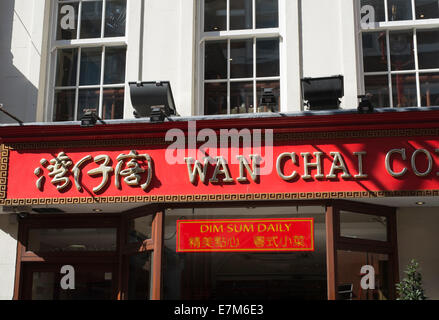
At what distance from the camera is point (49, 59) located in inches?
417

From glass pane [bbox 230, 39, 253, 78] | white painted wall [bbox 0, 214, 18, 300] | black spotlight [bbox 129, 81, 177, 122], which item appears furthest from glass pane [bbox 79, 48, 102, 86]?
white painted wall [bbox 0, 214, 18, 300]

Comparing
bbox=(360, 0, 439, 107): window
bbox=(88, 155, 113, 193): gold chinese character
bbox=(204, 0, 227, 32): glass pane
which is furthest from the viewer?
bbox=(204, 0, 227, 32): glass pane

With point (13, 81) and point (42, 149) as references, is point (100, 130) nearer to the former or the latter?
point (42, 149)

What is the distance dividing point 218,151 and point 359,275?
2593mm

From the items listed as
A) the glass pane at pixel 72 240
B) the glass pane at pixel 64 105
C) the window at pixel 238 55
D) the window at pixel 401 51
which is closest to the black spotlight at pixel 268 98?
the window at pixel 238 55

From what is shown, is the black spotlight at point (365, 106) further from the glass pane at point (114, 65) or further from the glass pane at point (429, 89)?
the glass pane at point (114, 65)

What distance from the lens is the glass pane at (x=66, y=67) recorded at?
10.5 metres

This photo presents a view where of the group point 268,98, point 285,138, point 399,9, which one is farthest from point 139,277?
point 399,9

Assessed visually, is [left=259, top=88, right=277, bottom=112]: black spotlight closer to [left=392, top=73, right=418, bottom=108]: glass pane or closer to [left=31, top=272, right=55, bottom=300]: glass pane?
[left=392, top=73, right=418, bottom=108]: glass pane

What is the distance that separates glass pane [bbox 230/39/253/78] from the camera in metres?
10.1

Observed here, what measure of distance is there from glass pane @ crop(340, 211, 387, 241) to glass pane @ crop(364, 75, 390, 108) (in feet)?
5.65

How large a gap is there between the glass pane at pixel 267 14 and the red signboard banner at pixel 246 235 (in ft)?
10.4
